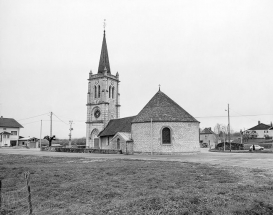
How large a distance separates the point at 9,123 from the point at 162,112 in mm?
63184

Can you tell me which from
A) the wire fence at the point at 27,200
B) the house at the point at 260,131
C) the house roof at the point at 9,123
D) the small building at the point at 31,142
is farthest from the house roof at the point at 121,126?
the house at the point at 260,131

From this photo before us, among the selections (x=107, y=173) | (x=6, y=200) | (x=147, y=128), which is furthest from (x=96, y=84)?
(x=6, y=200)

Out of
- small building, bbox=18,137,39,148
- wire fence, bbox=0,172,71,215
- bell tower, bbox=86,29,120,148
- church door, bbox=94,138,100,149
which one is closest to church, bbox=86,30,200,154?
church door, bbox=94,138,100,149

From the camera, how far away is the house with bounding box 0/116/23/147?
7656 centimetres

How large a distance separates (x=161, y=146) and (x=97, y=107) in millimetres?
29766

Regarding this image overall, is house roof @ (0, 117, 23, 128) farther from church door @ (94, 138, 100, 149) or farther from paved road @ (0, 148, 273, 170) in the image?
paved road @ (0, 148, 273, 170)

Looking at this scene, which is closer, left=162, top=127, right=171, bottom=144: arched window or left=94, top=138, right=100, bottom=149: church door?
left=162, top=127, right=171, bottom=144: arched window

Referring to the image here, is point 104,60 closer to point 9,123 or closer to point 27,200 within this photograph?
point 9,123

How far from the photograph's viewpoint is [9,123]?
8119 centimetres

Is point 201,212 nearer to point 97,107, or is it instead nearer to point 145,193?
point 145,193

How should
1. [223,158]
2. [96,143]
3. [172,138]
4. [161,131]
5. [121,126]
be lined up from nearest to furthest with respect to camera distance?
[223,158]
[172,138]
[161,131]
[121,126]
[96,143]

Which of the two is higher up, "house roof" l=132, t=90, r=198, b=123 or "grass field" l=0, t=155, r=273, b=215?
"house roof" l=132, t=90, r=198, b=123

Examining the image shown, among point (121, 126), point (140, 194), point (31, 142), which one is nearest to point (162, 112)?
point (121, 126)

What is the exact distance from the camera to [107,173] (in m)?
14.4
